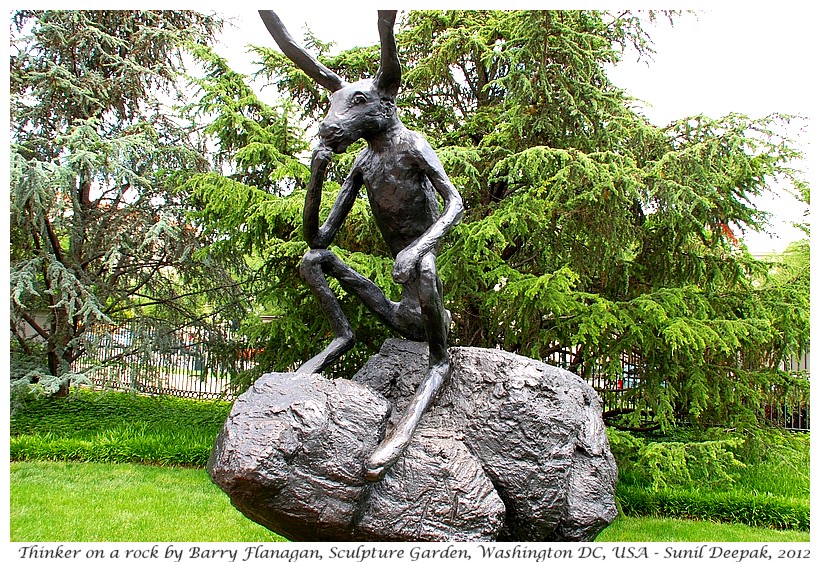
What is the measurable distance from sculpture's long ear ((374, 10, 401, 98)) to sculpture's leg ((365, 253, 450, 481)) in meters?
0.86

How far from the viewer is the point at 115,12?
380 inches

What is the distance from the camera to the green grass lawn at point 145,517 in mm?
5113

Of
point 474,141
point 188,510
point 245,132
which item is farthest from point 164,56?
point 188,510

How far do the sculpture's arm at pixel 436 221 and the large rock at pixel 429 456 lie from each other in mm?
630

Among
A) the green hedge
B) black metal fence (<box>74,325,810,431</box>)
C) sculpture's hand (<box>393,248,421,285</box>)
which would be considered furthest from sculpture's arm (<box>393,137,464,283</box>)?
the green hedge

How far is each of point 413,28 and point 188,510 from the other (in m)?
5.40

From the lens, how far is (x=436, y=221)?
10.5 ft

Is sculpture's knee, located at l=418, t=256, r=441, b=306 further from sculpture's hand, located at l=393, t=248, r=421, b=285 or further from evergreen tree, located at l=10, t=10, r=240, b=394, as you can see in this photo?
evergreen tree, located at l=10, t=10, r=240, b=394

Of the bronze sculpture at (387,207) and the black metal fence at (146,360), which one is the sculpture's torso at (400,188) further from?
the black metal fence at (146,360)

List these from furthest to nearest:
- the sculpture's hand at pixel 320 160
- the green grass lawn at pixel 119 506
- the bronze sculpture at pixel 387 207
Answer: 1. the green grass lawn at pixel 119 506
2. the sculpture's hand at pixel 320 160
3. the bronze sculpture at pixel 387 207

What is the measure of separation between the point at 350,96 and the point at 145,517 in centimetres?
418

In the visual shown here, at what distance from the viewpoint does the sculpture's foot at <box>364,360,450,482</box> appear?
282 cm

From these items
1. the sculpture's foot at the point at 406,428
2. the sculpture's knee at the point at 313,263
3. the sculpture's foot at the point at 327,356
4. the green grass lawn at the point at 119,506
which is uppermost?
the sculpture's knee at the point at 313,263

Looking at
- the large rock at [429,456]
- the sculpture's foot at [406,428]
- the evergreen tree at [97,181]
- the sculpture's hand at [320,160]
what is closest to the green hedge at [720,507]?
the large rock at [429,456]
